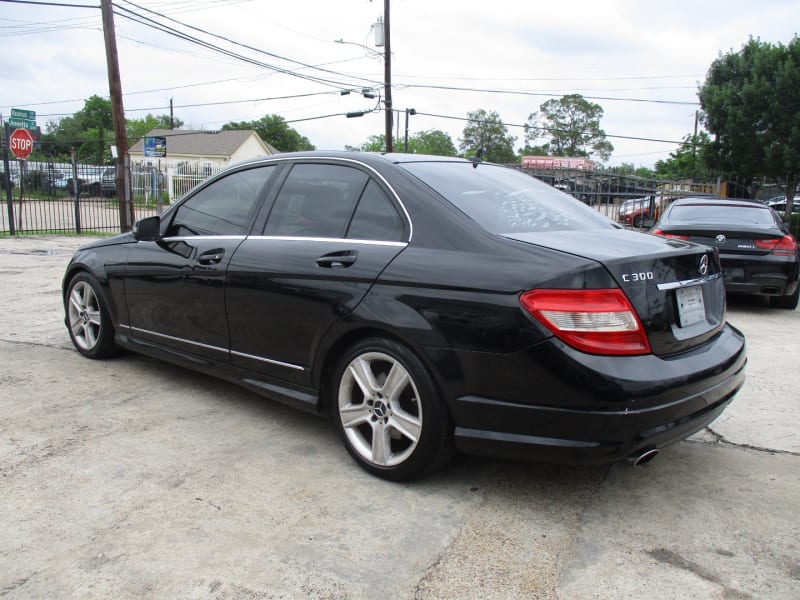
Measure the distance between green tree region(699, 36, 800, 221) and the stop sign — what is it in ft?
63.4

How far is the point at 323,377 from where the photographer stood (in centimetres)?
330

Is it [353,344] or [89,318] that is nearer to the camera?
[353,344]

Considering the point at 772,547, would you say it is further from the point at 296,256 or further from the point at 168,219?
the point at 168,219

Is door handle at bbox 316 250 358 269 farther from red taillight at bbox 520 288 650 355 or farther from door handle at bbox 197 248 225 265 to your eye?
red taillight at bbox 520 288 650 355

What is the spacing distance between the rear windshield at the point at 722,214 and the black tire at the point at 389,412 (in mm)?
5974

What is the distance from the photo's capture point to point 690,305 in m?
2.91

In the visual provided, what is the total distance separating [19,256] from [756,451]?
12452 mm

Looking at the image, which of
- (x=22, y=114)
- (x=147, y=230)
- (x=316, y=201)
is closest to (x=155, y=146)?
(x=22, y=114)

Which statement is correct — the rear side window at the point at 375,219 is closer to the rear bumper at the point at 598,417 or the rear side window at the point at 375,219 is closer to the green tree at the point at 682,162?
the rear bumper at the point at 598,417

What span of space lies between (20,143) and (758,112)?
65.8 ft

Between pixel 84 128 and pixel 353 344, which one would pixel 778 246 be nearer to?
pixel 353 344

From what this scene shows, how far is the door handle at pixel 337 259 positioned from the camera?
317cm

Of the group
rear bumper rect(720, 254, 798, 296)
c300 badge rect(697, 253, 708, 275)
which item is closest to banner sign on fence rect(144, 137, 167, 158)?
rear bumper rect(720, 254, 798, 296)

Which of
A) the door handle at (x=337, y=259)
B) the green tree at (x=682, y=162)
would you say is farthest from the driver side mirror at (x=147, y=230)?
the green tree at (x=682, y=162)
